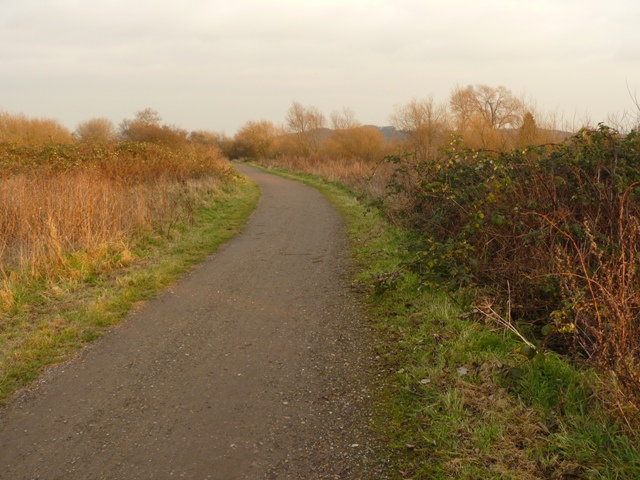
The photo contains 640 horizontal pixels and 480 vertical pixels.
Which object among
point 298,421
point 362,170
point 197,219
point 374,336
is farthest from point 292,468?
point 362,170

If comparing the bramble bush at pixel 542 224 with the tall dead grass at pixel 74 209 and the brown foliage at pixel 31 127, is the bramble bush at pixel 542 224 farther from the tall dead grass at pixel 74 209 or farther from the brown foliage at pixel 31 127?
the brown foliage at pixel 31 127

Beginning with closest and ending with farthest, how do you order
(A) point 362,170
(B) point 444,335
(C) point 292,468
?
(C) point 292,468 → (B) point 444,335 → (A) point 362,170

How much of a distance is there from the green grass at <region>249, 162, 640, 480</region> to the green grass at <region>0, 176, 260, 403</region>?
332 centimetres

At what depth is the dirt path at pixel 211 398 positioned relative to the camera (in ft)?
10.3

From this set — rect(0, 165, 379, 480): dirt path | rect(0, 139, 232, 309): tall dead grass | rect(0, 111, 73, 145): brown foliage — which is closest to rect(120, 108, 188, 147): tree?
rect(0, 111, 73, 145): brown foliage

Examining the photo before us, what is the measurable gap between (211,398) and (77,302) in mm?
3302

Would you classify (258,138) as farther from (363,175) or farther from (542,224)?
(542,224)

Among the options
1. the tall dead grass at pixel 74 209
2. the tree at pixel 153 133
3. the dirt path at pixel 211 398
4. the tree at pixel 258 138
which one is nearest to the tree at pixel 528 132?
the dirt path at pixel 211 398

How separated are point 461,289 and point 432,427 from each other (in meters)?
2.48

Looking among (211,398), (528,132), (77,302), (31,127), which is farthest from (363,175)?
(31,127)

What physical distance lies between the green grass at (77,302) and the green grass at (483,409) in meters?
3.32

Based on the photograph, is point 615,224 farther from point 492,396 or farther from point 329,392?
point 329,392

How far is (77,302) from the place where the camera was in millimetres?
6246

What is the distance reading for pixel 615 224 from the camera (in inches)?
198
